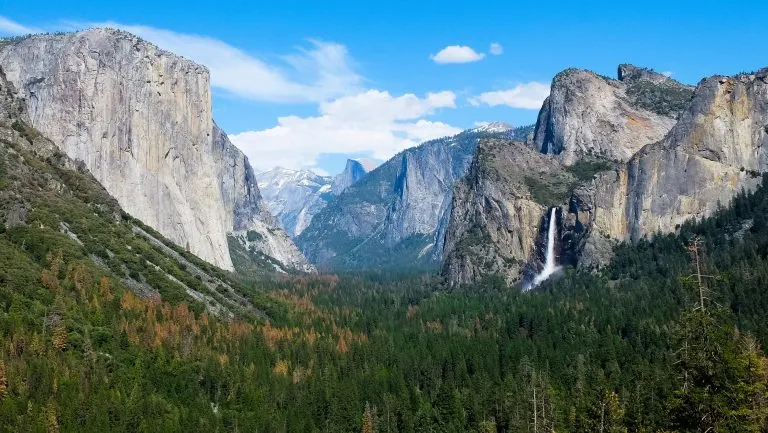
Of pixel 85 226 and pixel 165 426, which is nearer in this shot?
pixel 165 426

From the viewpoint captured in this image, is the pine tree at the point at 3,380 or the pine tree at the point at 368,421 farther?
the pine tree at the point at 368,421

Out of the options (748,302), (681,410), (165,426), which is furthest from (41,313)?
(748,302)

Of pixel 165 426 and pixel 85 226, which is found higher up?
pixel 85 226

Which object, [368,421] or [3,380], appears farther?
[368,421]

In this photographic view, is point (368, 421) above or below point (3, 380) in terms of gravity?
below

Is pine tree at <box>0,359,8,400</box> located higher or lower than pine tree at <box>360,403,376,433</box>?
higher

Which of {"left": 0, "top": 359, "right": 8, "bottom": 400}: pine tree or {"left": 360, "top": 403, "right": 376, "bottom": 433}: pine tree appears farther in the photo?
{"left": 360, "top": 403, "right": 376, "bottom": 433}: pine tree

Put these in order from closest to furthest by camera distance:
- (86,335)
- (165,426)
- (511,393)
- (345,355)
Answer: (165,426), (86,335), (511,393), (345,355)

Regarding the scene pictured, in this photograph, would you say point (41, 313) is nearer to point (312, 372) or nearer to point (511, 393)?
point (312, 372)

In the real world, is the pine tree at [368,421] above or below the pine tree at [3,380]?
below

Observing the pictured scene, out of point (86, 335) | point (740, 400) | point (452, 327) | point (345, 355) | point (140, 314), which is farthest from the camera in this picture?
point (452, 327)

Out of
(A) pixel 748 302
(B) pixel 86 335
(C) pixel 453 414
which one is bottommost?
(C) pixel 453 414
